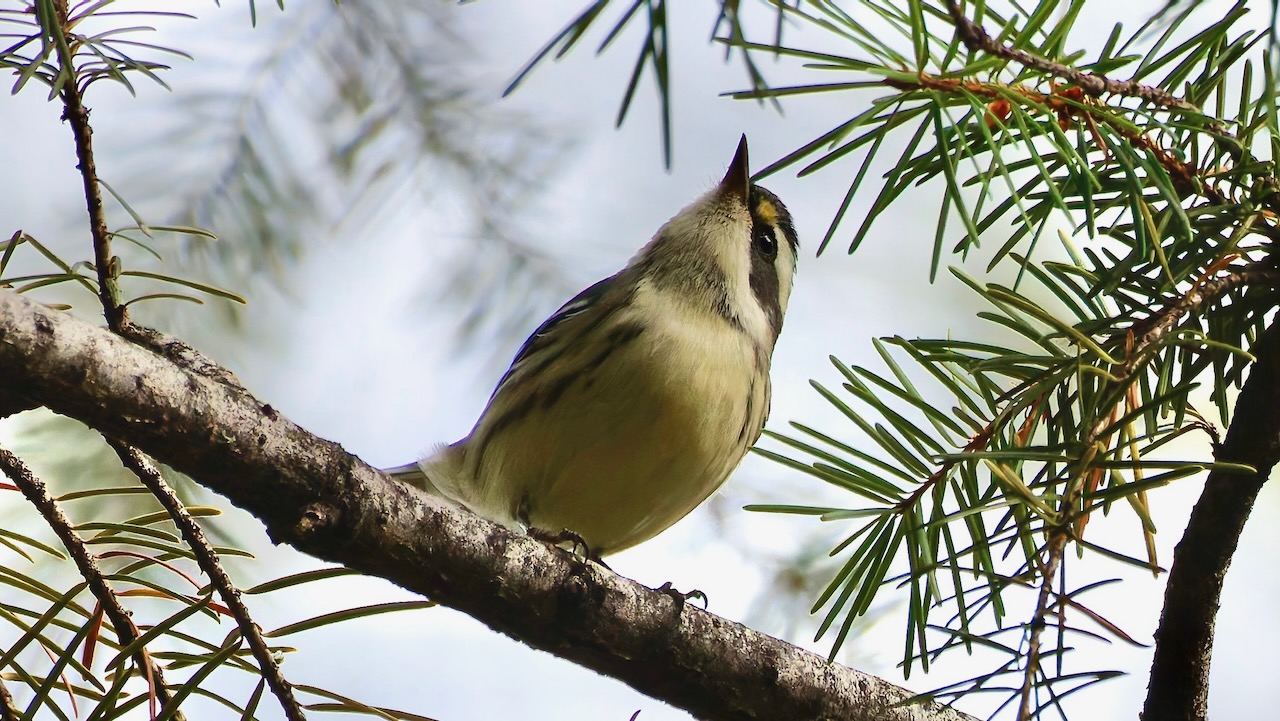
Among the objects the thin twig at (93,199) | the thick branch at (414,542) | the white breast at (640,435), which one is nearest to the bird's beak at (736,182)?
the white breast at (640,435)

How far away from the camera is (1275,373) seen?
0.88 m

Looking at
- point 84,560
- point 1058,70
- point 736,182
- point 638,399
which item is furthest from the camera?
point 736,182

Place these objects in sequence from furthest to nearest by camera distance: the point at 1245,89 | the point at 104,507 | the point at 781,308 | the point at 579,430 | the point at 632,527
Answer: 1. the point at 781,308
2. the point at 632,527
3. the point at 579,430
4. the point at 104,507
5. the point at 1245,89

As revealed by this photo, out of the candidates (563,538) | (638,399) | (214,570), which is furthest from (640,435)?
(214,570)

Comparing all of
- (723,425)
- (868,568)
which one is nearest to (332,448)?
(868,568)

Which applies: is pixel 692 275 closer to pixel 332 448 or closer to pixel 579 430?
pixel 579 430

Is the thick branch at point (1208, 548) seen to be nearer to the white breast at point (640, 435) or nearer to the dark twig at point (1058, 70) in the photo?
the dark twig at point (1058, 70)

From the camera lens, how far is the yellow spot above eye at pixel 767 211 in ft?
6.54

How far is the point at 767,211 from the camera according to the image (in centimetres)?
202

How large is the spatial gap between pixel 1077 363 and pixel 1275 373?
0.16 m

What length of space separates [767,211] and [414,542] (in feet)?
4.04

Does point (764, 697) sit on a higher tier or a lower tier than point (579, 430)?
lower

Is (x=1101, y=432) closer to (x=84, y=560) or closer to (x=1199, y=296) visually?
(x=1199, y=296)

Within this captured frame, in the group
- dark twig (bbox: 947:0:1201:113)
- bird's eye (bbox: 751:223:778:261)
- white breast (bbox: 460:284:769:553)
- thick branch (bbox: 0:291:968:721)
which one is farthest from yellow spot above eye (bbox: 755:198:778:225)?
dark twig (bbox: 947:0:1201:113)
